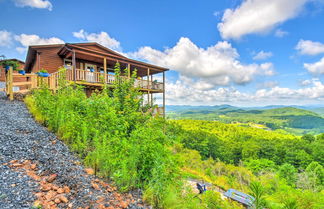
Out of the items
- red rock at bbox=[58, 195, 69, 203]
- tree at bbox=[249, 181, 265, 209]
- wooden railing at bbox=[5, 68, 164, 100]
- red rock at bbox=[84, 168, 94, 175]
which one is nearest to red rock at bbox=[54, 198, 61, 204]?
red rock at bbox=[58, 195, 69, 203]

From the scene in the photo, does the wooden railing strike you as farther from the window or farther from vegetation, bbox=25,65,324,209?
the window

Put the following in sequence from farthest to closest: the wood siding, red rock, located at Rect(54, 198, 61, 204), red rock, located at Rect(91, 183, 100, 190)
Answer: the wood siding, red rock, located at Rect(91, 183, 100, 190), red rock, located at Rect(54, 198, 61, 204)

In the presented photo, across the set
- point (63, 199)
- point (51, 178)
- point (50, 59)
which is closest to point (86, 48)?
point (50, 59)

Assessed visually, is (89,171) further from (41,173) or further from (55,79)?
→ (55,79)

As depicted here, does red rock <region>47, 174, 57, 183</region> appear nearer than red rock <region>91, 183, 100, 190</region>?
Yes

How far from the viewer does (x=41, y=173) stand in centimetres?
246

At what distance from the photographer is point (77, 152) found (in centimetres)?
356

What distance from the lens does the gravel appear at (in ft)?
6.39

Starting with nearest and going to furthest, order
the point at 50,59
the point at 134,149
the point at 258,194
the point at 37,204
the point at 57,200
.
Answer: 1. the point at 258,194
2. the point at 37,204
3. the point at 57,200
4. the point at 134,149
5. the point at 50,59

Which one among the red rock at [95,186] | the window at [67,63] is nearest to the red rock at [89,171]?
the red rock at [95,186]

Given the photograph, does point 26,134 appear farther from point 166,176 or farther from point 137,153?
point 166,176

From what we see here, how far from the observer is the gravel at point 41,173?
1948 millimetres

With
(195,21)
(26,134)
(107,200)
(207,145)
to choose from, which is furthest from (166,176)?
(207,145)

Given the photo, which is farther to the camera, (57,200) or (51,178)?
(51,178)
